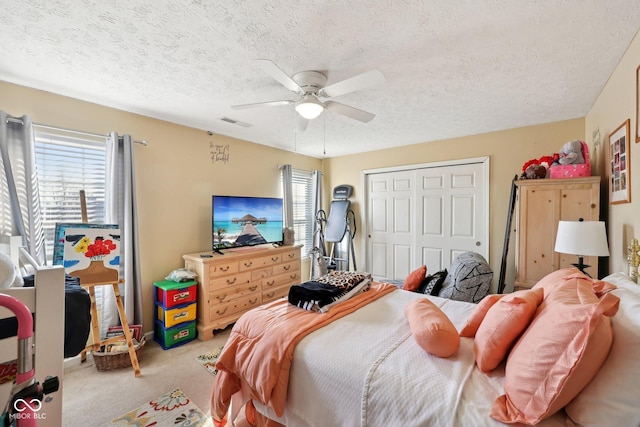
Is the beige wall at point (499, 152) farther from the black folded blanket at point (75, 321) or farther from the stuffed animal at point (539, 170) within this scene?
the black folded blanket at point (75, 321)

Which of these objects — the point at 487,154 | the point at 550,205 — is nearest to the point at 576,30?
the point at 550,205

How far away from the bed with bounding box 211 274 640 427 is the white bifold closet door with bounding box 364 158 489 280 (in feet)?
7.27

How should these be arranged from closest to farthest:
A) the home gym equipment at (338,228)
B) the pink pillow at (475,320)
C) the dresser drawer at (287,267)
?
the pink pillow at (475,320) → the dresser drawer at (287,267) → the home gym equipment at (338,228)

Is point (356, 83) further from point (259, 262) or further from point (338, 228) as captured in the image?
point (338, 228)

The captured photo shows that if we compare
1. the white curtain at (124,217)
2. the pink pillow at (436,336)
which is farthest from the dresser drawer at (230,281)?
the pink pillow at (436,336)

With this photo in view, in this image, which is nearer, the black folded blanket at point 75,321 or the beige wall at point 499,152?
the black folded blanket at point 75,321

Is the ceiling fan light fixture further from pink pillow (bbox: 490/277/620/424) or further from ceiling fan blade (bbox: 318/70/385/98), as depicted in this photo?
pink pillow (bbox: 490/277/620/424)

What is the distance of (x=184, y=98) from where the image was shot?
7.88 ft

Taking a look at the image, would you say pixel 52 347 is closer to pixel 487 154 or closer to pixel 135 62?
pixel 135 62

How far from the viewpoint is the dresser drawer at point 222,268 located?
287 cm

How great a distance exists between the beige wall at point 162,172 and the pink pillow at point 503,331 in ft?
9.90

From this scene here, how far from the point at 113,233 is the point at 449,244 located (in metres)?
3.93

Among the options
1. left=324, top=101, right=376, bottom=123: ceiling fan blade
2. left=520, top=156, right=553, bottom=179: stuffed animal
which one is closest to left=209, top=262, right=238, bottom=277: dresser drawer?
left=324, top=101, right=376, bottom=123: ceiling fan blade

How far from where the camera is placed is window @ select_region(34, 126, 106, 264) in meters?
2.27
